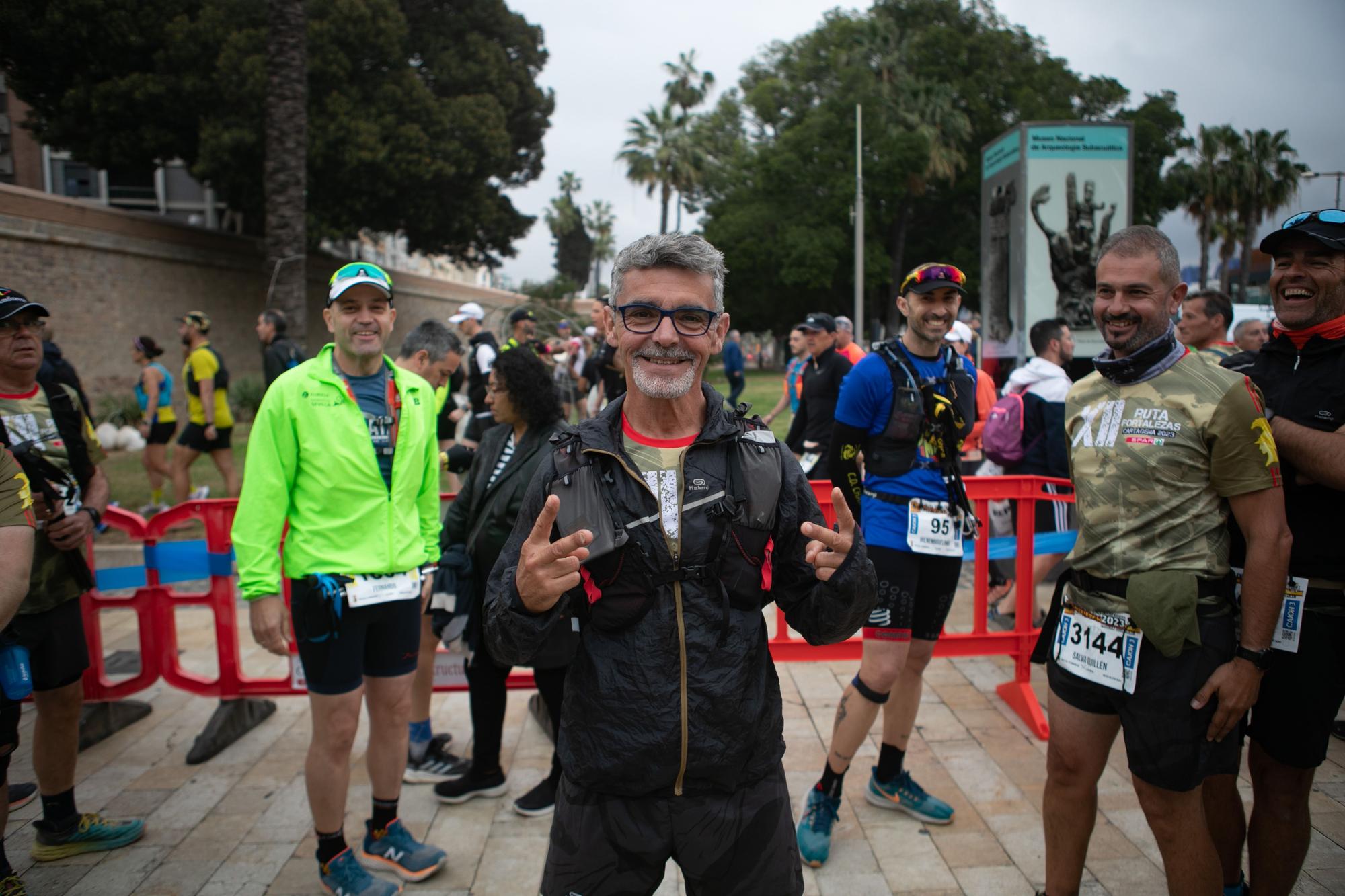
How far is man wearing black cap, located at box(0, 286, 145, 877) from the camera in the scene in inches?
126

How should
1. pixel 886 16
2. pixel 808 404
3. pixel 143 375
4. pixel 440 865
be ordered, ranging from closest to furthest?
pixel 440 865, pixel 808 404, pixel 143 375, pixel 886 16

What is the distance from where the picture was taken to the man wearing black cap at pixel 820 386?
281 inches

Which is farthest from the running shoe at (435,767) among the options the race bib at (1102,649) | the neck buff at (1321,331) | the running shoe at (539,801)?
the neck buff at (1321,331)

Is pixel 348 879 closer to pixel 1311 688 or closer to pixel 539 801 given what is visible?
pixel 539 801

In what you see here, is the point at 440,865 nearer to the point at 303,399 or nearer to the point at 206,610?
the point at 303,399

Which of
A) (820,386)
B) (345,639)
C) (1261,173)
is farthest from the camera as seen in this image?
(1261,173)

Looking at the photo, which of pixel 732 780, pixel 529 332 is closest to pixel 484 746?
pixel 732 780

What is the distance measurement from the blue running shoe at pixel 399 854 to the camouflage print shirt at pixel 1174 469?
8.53 ft

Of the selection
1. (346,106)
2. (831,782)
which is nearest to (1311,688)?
(831,782)

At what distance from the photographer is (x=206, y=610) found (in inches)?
260

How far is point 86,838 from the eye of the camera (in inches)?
134

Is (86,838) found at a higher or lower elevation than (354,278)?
lower

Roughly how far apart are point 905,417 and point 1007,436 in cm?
269

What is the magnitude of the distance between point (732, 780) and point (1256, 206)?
182 ft
